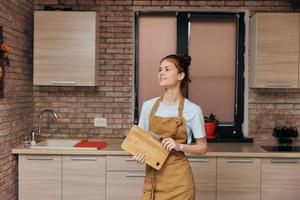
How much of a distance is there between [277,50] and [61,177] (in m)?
2.43

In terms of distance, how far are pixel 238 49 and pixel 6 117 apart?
8.23 ft

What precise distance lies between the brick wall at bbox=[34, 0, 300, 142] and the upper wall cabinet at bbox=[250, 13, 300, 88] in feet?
1.23

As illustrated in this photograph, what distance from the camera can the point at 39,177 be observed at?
398 cm

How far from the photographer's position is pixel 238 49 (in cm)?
468

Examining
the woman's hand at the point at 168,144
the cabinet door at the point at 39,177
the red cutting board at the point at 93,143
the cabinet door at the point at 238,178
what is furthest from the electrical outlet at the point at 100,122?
the woman's hand at the point at 168,144

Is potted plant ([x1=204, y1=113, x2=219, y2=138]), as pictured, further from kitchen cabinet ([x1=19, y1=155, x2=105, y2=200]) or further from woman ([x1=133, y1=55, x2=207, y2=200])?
woman ([x1=133, y1=55, x2=207, y2=200])

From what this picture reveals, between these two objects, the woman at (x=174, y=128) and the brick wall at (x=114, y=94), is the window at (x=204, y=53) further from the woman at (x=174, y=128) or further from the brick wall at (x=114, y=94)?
the woman at (x=174, y=128)

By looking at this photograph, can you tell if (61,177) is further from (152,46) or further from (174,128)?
(152,46)

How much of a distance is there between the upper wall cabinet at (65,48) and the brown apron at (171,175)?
5.27 feet

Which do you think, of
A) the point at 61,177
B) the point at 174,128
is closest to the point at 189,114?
the point at 174,128

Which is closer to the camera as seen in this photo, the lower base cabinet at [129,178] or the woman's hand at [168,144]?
the woman's hand at [168,144]

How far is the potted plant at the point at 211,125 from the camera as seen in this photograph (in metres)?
4.53

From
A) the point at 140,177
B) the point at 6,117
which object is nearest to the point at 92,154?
the point at 140,177

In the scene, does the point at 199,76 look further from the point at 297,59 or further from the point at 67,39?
the point at 67,39
